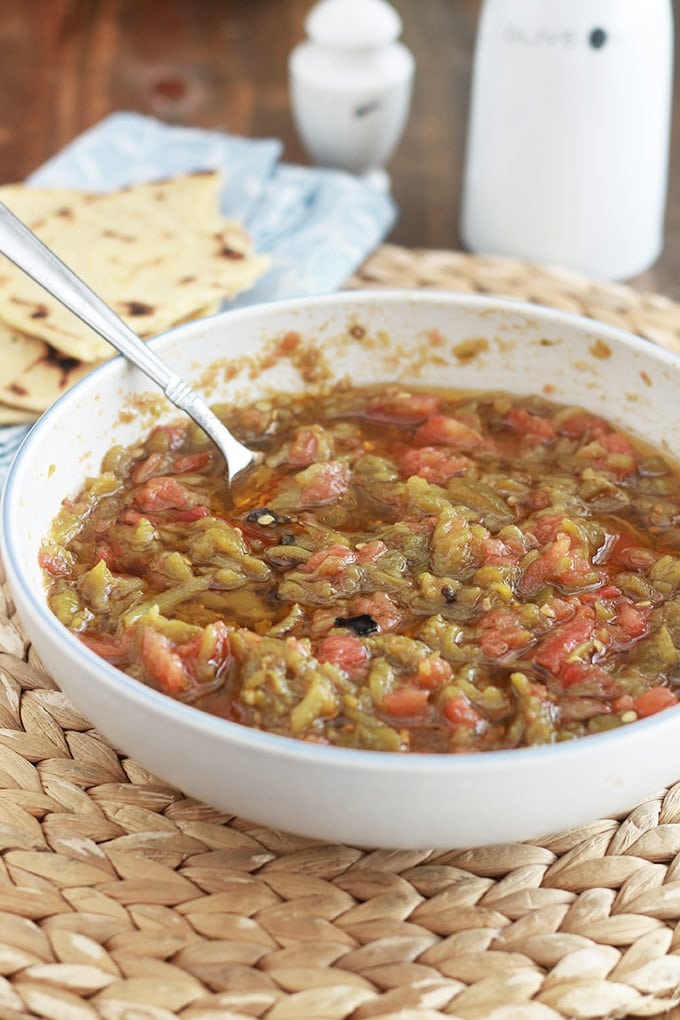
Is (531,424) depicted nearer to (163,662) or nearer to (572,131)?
Result: (163,662)

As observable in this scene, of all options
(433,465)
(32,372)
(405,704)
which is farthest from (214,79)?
(405,704)

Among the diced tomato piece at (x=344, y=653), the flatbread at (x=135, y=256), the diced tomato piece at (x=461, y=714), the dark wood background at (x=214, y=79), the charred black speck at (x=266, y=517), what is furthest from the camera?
the dark wood background at (x=214, y=79)

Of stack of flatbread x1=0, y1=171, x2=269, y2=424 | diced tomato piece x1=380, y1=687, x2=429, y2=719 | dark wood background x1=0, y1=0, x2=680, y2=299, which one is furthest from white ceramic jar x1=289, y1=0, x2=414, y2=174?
diced tomato piece x1=380, y1=687, x2=429, y2=719

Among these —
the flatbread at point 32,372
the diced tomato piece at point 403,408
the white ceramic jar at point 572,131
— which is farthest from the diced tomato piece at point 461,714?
the white ceramic jar at point 572,131

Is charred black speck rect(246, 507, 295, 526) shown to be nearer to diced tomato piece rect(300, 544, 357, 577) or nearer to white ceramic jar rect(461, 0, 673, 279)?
diced tomato piece rect(300, 544, 357, 577)

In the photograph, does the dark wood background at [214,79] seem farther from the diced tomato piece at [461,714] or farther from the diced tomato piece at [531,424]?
the diced tomato piece at [461,714]

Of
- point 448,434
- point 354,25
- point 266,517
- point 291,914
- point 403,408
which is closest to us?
point 291,914
